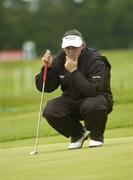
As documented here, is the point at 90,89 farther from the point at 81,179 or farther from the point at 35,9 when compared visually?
the point at 35,9

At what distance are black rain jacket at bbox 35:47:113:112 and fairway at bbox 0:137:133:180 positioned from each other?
1.93 ft

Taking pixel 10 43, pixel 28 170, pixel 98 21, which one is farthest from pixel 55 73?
pixel 98 21

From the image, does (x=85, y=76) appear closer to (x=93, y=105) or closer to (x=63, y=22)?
(x=93, y=105)

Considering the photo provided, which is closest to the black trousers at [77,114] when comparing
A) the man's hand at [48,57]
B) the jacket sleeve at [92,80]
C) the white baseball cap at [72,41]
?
the jacket sleeve at [92,80]

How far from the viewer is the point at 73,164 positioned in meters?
6.69

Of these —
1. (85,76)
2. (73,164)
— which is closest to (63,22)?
(85,76)

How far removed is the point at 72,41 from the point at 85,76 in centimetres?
39

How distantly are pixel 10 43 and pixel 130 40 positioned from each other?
13917 mm

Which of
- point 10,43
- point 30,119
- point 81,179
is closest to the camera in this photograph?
point 81,179

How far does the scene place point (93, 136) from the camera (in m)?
8.27

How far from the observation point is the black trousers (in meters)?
8.13

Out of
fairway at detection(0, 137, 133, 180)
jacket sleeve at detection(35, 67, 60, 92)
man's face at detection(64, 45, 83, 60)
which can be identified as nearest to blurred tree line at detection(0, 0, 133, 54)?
jacket sleeve at detection(35, 67, 60, 92)

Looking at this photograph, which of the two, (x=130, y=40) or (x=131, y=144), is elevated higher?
(x=131, y=144)

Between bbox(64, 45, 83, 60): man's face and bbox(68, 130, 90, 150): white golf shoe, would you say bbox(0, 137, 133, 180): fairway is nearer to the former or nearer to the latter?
bbox(68, 130, 90, 150): white golf shoe
